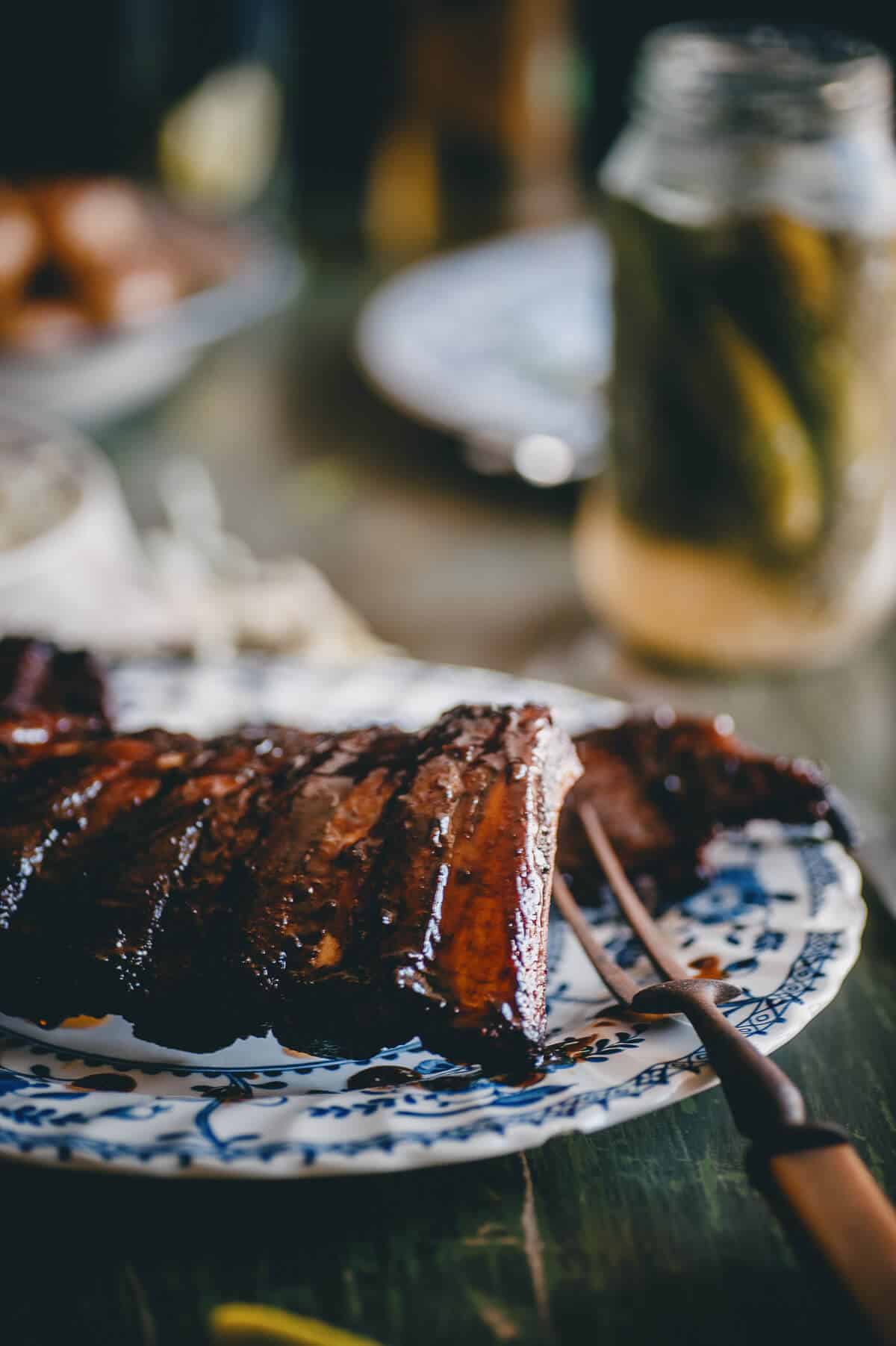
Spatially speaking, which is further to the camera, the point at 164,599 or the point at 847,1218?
the point at 164,599

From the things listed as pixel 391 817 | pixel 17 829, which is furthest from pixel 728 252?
pixel 17 829

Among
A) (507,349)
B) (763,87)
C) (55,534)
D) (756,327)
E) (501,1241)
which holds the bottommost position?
(501,1241)

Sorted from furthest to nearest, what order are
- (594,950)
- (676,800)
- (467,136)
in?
1. (467,136)
2. (676,800)
3. (594,950)

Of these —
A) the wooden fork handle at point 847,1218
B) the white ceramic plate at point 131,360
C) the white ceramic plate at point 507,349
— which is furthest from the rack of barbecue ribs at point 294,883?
the white ceramic plate at point 131,360

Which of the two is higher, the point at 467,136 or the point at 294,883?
the point at 467,136

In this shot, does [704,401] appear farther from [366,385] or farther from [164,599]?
[366,385]

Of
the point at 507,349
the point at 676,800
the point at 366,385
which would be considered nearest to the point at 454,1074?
the point at 676,800

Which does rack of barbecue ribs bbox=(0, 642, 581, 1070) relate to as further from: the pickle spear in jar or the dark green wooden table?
the pickle spear in jar
